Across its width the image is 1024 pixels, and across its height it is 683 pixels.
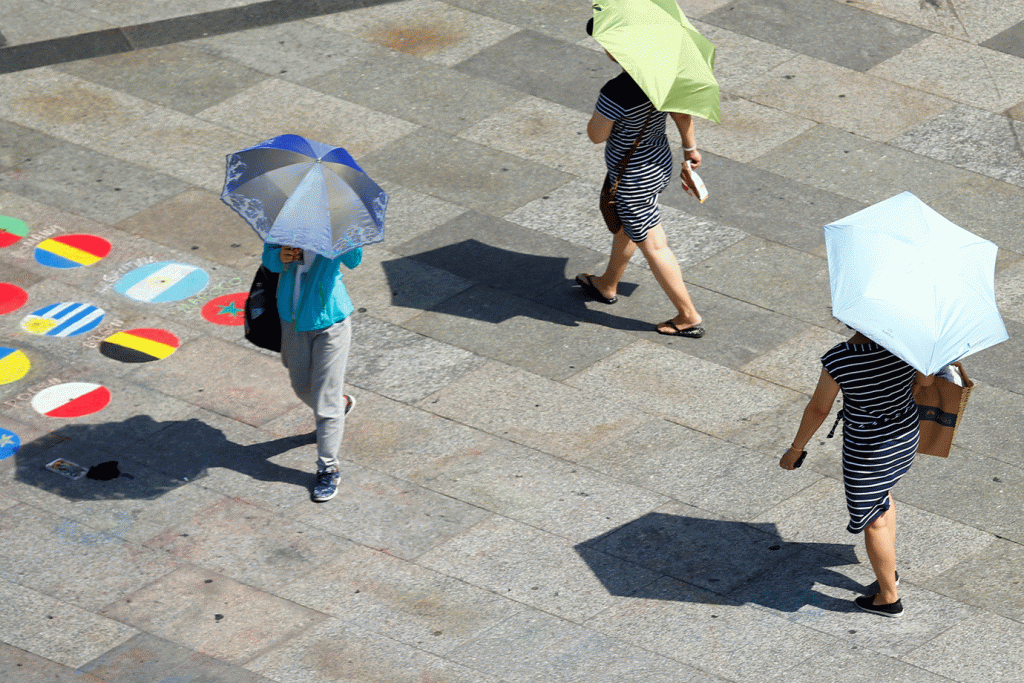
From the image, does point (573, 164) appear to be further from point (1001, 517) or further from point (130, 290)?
point (1001, 517)

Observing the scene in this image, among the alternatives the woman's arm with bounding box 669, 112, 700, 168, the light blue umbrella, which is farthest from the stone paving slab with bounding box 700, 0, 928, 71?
the light blue umbrella

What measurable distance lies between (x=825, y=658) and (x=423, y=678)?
1820 millimetres

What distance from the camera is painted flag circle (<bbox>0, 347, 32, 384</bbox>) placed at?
27.1ft

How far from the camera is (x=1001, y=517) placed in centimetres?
735

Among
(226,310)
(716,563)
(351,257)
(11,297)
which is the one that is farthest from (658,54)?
(11,297)

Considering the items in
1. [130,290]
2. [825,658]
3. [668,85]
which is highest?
[668,85]

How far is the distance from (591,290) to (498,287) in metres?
0.61

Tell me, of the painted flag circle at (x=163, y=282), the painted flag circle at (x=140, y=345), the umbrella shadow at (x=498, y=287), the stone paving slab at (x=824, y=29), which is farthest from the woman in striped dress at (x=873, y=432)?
the stone paving slab at (x=824, y=29)

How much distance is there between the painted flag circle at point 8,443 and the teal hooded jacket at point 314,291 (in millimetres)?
1809

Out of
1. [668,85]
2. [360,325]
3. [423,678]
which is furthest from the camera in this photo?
[360,325]

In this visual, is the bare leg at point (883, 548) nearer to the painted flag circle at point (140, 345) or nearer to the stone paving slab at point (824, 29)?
the painted flag circle at point (140, 345)

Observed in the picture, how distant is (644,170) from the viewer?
27.9ft

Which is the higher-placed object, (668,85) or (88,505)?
(668,85)

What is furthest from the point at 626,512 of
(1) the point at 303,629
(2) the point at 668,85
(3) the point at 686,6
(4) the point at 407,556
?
(3) the point at 686,6
